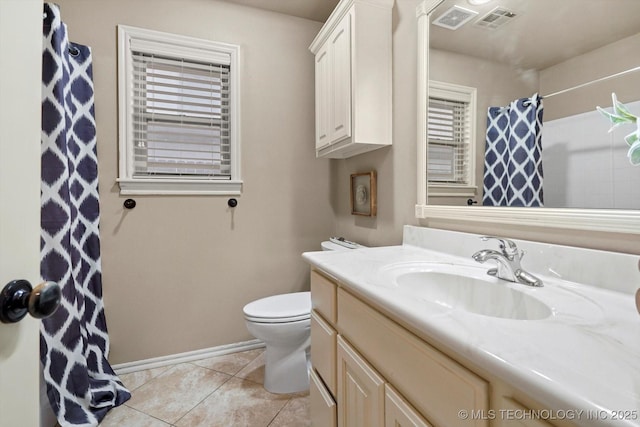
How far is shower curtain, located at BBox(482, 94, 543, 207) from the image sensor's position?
99cm

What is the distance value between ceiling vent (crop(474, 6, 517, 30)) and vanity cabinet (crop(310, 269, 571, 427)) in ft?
3.65

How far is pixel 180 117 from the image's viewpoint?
6.70 ft

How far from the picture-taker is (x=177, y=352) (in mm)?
2021

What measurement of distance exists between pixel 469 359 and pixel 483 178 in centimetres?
88

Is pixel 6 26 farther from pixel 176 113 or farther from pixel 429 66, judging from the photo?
pixel 176 113

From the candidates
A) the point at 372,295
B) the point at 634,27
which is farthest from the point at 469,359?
the point at 634,27

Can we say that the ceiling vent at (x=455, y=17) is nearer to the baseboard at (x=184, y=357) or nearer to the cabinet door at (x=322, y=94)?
the cabinet door at (x=322, y=94)

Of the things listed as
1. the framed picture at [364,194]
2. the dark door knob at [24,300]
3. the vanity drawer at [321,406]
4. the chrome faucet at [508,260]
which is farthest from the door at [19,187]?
the framed picture at [364,194]

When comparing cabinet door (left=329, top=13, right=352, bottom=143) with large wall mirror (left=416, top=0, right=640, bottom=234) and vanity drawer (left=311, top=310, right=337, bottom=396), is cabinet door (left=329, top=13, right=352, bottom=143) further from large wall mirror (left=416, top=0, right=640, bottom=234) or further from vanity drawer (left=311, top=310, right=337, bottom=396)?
vanity drawer (left=311, top=310, right=337, bottom=396)

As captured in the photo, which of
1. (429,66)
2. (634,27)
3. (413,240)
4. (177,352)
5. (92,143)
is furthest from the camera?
(177,352)

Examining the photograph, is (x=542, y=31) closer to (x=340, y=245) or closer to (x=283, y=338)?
(x=340, y=245)

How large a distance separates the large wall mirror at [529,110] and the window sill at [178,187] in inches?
51.4

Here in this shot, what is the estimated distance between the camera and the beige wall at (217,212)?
187cm

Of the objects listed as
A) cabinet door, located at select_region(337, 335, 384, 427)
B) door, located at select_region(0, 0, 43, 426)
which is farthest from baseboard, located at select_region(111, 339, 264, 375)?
door, located at select_region(0, 0, 43, 426)
